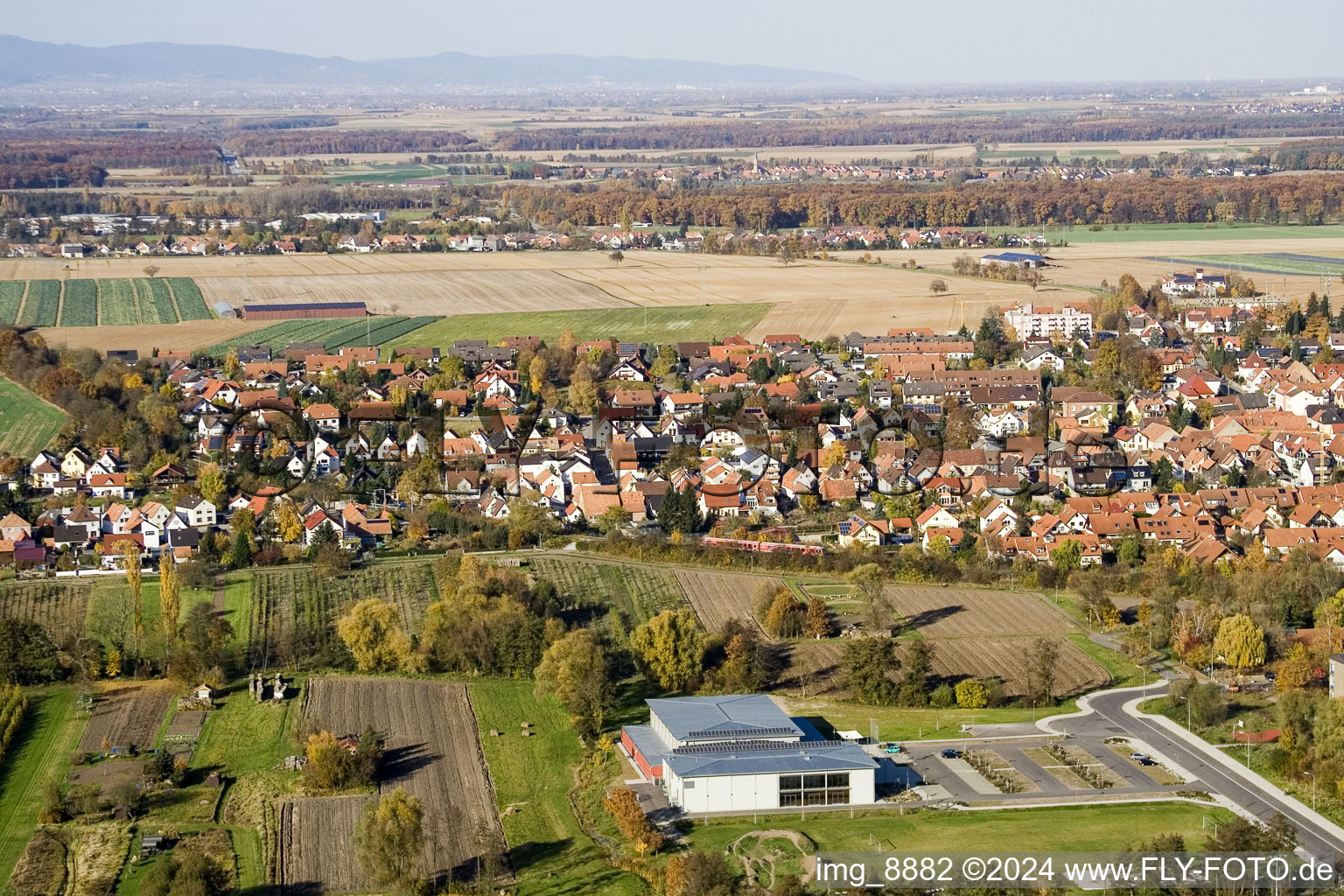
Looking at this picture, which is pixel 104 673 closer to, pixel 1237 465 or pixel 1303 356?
pixel 1237 465

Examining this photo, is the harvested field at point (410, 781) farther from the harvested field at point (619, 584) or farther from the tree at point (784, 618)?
the tree at point (784, 618)

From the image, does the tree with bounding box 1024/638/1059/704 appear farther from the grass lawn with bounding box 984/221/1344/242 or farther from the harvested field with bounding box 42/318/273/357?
the grass lawn with bounding box 984/221/1344/242

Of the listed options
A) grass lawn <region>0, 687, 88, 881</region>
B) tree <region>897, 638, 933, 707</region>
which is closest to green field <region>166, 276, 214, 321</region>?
grass lawn <region>0, 687, 88, 881</region>

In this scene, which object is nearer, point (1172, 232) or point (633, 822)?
point (633, 822)

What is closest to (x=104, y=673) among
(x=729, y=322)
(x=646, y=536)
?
(x=646, y=536)

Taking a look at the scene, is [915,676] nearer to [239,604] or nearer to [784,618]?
[784,618]

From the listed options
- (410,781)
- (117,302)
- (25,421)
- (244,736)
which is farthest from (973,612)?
(117,302)
